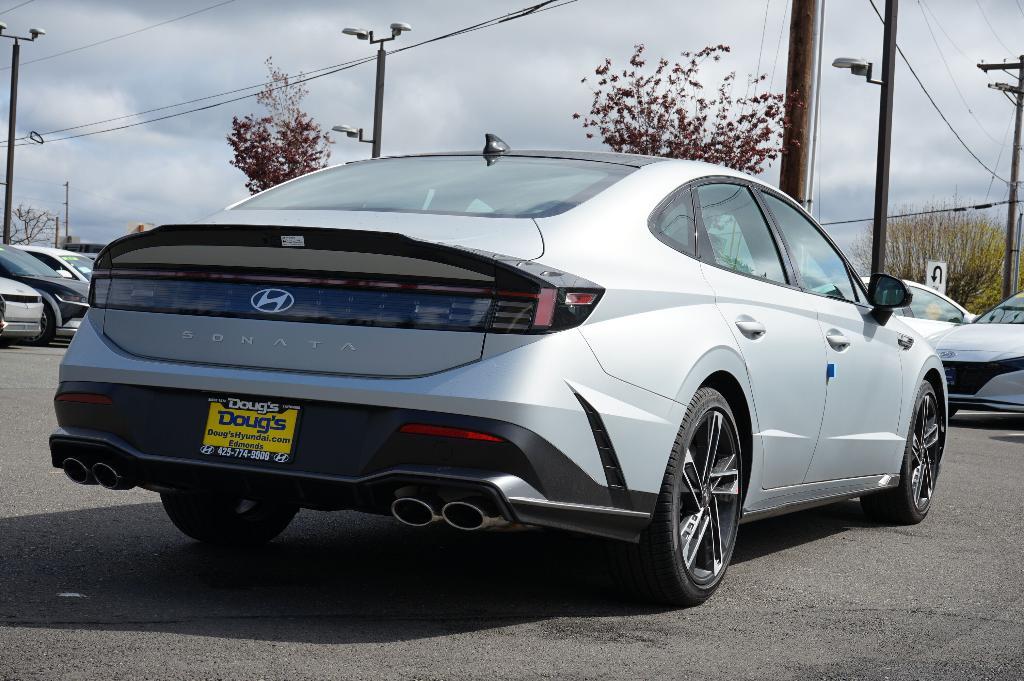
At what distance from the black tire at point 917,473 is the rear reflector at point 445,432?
138 inches

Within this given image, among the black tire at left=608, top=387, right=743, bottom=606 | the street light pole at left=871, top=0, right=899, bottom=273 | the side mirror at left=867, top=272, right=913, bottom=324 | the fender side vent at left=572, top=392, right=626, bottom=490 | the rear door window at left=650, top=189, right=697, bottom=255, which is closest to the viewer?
the fender side vent at left=572, top=392, right=626, bottom=490

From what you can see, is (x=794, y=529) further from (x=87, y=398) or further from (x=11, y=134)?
(x=11, y=134)

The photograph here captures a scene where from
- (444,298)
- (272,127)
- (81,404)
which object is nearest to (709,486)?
(444,298)

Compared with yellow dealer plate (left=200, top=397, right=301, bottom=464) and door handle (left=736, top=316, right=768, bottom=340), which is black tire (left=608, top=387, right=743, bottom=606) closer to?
door handle (left=736, top=316, right=768, bottom=340)

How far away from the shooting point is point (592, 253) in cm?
436

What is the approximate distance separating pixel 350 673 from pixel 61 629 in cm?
94

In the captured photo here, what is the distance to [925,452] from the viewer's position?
23.8ft

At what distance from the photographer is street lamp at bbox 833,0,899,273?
858 inches

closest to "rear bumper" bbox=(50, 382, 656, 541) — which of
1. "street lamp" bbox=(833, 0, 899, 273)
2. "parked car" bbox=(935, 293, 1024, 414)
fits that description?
"parked car" bbox=(935, 293, 1024, 414)

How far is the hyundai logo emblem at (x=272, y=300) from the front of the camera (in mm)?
4250

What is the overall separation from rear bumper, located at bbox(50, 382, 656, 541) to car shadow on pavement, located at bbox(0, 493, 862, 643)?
0.40 metres

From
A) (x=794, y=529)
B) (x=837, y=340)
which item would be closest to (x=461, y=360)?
(x=837, y=340)

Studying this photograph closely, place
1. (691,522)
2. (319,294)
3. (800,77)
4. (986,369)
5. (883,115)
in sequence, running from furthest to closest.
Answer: (883,115)
(800,77)
(986,369)
(691,522)
(319,294)

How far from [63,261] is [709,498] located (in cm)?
2029
